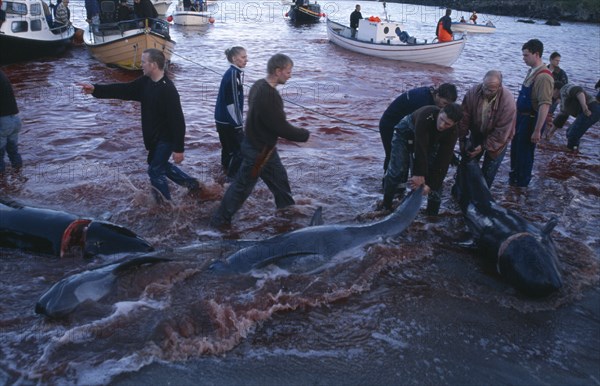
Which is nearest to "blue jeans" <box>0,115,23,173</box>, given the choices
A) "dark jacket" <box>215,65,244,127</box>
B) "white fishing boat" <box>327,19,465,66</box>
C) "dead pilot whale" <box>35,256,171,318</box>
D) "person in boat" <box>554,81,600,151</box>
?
"dark jacket" <box>215,65,244,127</box>

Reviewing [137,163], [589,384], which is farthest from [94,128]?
[589,384]

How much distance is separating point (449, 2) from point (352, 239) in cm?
9758

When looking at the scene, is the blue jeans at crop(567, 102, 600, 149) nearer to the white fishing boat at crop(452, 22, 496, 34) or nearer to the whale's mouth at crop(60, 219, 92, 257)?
the whale's mouth at crop(60, 219, 92, 257)

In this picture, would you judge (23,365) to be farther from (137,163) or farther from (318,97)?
(318,97)

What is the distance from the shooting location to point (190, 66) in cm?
1950

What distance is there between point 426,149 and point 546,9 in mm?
76631

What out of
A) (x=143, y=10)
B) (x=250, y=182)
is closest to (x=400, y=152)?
(x=250, y=182)

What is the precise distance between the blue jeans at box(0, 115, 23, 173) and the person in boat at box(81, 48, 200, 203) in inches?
77.7

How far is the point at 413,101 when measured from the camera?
6.88m

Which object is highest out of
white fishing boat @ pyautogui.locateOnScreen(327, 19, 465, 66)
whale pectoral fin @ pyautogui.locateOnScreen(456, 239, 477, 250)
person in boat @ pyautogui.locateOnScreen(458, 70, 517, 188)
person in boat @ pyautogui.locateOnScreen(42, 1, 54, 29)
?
person in boat @ pyautogui.locateOnScreen(42, 1, 54, 29)

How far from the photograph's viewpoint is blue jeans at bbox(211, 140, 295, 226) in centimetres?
598

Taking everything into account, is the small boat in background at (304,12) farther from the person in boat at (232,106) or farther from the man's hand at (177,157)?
the man's hand at (177,157)

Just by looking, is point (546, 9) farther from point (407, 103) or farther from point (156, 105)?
point (156, 105)

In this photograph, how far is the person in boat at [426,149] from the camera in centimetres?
593
